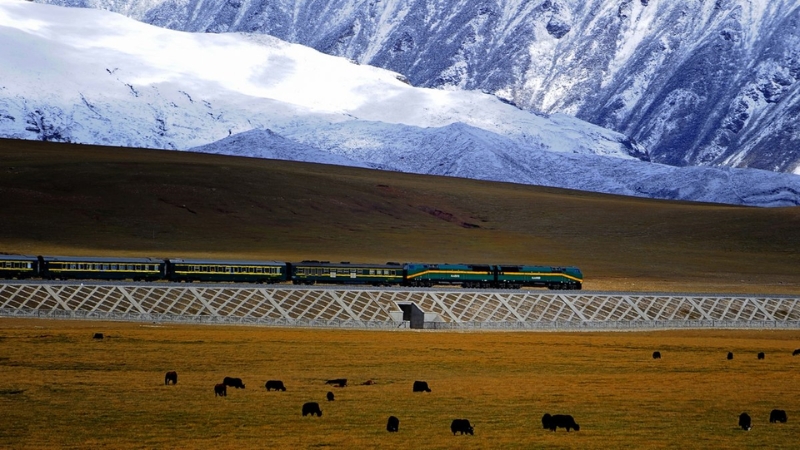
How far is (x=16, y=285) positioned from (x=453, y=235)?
10674 centimetres

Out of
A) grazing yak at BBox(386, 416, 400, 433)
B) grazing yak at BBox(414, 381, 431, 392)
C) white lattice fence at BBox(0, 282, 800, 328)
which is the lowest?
grazing yak at BBox(386, 416, 400, 433)

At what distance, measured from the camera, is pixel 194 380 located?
57.9 metres

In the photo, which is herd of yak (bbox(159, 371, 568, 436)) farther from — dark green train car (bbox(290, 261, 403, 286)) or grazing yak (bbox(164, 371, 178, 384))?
dark green train car (bbox(290, 261, 403, 286))

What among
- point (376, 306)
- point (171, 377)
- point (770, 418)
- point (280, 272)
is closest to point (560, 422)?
point (770, 418)

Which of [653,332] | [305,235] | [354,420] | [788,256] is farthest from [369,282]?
[788,256]

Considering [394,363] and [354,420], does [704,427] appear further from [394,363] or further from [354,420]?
[394,363]

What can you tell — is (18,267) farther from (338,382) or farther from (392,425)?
(392,425)

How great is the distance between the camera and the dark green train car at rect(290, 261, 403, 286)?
106 meters

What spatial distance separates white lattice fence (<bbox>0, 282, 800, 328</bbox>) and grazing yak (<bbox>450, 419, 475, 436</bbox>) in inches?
1898

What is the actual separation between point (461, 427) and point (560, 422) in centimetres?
370

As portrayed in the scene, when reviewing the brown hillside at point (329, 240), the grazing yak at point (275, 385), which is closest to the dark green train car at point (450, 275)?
the brown hillside at point (329, 240)

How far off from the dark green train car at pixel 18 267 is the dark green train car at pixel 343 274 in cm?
2025

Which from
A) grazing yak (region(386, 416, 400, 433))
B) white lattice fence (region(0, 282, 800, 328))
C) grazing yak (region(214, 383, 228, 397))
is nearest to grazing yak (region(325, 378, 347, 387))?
grazing yak (region(214, 383, 228, 397))

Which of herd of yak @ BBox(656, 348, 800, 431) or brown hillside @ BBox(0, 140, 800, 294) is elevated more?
brown hillside @ BBox(0, 140, 800, 294)
